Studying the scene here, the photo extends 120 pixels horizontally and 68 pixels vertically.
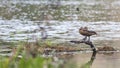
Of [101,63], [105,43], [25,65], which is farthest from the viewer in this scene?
[105,43]

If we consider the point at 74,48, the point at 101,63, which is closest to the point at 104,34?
the point at 74,48

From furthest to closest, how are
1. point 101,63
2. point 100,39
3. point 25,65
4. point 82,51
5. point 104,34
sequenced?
point 104,34 → point 100,39 → point 82,51 → point 101,63 → point 25,65

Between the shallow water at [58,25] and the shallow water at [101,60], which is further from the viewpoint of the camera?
the shallow water at [58,25]

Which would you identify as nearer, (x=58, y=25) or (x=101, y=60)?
(x=101, y=60)

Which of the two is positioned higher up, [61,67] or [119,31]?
[61,67]

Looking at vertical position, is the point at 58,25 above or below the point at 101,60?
below

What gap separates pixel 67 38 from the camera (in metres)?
27.1

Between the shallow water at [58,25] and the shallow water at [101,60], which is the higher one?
the shallow water at [101,60]

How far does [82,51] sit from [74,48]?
0.55m

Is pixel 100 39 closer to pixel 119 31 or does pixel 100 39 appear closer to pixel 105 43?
pixel 105 43

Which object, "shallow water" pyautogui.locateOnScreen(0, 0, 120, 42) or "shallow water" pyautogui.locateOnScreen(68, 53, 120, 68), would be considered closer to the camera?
"shallow water" pyautogui.locateOnScreen(68, 53, 120, 68)

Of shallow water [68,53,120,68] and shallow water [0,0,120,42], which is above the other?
shallow water [68,53,120,68]

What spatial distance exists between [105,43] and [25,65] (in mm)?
20490

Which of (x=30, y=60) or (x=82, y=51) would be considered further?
(x=82, y=51)
